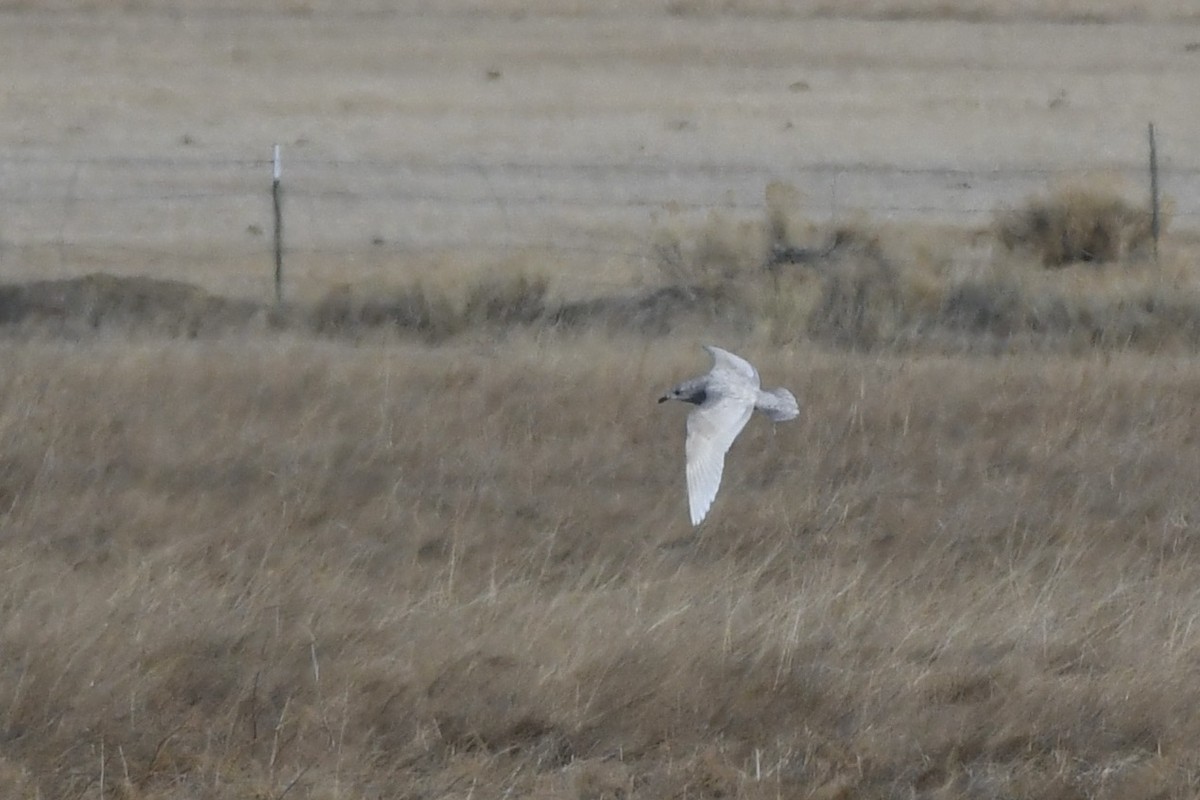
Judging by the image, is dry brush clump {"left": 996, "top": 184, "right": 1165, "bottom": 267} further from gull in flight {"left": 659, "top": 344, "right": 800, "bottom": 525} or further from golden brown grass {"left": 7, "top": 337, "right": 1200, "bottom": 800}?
gull in flight {"left": 659, "top": 344, "right": 800, "bottom": 525}

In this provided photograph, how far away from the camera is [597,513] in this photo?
8.25 m

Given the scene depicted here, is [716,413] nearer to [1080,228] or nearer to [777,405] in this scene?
[777,405]

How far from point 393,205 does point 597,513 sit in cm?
1285

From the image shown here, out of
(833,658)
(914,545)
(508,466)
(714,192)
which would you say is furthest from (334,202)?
(833,658)

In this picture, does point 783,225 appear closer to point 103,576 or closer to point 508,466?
point 508,466

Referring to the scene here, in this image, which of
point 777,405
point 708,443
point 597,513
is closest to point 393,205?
point 597,513

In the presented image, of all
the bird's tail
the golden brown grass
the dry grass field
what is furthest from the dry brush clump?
the bird's tail

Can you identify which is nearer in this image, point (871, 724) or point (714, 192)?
point (871, 724)

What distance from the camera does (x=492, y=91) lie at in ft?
103

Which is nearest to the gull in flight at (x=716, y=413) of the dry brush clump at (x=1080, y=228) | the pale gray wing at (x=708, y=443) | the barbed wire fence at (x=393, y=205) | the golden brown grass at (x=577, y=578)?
the pale gray wing at (x=708, y=443)

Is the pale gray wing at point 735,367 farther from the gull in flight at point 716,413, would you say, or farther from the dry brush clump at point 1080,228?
the dry brush clump at point 1080,228

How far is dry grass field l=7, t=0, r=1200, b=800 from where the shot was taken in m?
5.44

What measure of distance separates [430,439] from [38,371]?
6.67 ft

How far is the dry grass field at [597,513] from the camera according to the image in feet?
17.8
